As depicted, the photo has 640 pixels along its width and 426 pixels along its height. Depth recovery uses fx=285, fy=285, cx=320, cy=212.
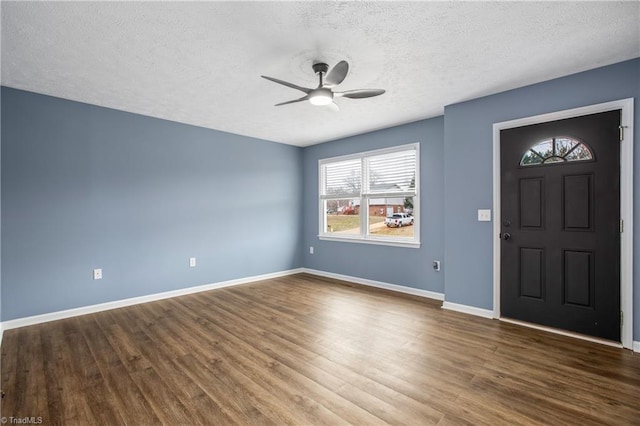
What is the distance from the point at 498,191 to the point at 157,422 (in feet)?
12.3

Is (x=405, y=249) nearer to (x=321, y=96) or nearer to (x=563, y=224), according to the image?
(x=563, y=224)

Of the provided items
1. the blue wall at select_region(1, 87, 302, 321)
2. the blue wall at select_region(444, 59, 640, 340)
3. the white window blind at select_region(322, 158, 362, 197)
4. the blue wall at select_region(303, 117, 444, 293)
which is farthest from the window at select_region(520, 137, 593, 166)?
the blue wall at select_region(1, 87, 302, 321)

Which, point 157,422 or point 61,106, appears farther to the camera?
point 61,106

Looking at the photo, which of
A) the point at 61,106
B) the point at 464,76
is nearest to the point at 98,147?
the point at 61,106

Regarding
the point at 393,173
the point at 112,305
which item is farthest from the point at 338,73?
the point at 112,305

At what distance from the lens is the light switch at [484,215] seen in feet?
11.0

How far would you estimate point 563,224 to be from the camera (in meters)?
2.88

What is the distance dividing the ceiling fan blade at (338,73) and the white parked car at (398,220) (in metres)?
2.67

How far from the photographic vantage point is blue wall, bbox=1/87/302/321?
3.15 meters

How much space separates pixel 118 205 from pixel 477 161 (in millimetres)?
4622

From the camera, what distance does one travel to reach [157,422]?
66.6 inches

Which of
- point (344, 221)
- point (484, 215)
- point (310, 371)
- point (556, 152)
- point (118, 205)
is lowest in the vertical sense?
point (310, 371)

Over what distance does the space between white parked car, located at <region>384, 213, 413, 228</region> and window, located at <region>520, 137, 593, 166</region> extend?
66.7 inches

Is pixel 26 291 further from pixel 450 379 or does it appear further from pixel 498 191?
pixel 498 191
